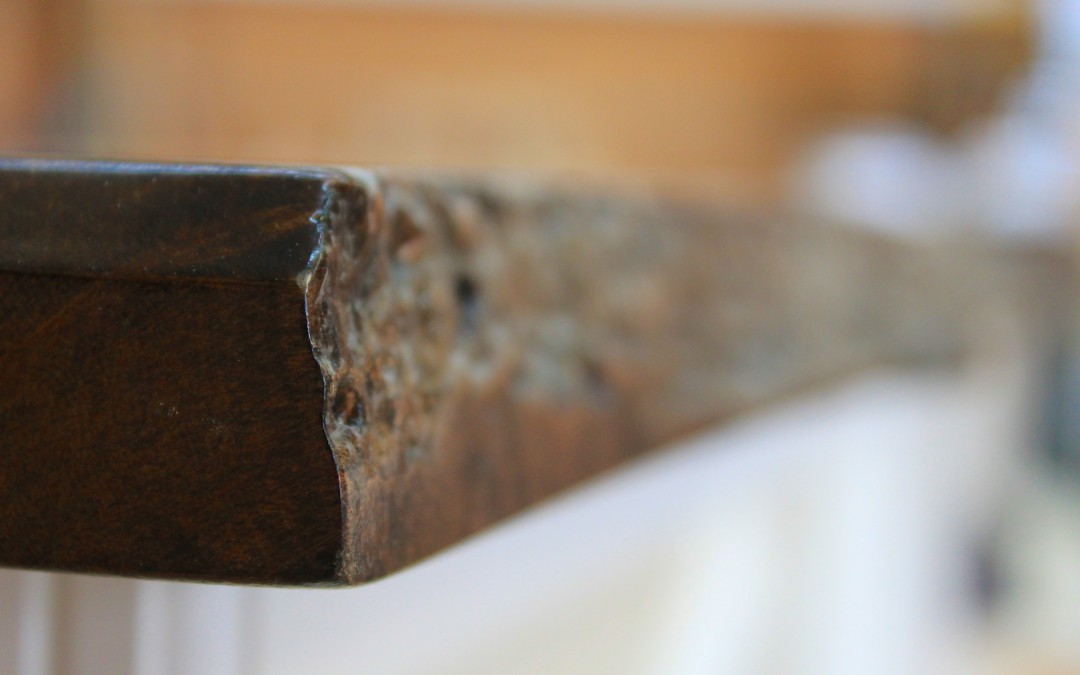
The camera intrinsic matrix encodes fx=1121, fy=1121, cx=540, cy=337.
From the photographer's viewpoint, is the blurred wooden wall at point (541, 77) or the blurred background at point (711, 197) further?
the blurred wooden wall at point (541, 77)

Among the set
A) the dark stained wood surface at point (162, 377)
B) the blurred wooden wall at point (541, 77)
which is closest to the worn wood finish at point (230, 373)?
the dark stained wood surface at point (162, 377)

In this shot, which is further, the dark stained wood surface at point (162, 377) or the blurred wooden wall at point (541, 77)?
the blurred wooden wall at point (541, 77)

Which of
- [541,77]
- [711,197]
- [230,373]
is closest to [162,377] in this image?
[230,373]

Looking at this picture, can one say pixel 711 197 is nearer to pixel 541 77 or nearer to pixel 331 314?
pixel 331 314

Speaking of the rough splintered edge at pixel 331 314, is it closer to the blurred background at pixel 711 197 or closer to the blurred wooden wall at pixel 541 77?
the blurred background at pixel 711 197

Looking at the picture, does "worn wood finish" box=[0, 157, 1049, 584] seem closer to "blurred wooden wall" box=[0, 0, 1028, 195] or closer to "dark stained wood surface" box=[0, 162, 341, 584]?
"dark stained wood surface" box=[0, 162, 341, 584]

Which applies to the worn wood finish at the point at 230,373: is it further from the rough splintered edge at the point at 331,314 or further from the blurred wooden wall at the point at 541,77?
the blurred wooden wall at the point at 541,77

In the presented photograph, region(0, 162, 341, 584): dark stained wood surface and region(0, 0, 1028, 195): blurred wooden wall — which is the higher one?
region(0, 0, 1028, 195): blurred wooden wall

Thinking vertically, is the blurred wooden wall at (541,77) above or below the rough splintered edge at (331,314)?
above

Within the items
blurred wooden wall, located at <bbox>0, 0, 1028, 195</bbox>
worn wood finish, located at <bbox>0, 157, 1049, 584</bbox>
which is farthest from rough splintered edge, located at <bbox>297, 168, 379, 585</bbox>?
blurred wooden wall, located at <bbox>0, 0, 1028, 195</bbox>

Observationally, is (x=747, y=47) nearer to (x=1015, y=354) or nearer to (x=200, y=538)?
(x=1015, y=354)
